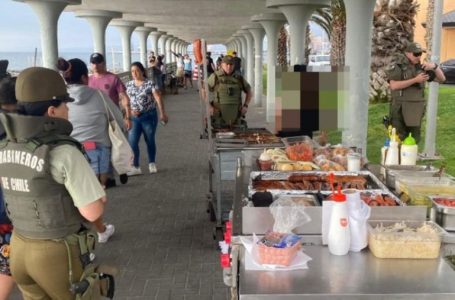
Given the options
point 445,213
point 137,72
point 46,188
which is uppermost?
point 137,72

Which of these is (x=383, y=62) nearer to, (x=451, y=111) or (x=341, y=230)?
(x=451, y=111)

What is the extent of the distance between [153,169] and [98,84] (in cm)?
Result: 242

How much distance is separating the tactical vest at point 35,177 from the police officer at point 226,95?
4662mm

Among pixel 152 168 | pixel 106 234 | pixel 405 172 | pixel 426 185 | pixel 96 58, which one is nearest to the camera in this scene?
pixel 426 185

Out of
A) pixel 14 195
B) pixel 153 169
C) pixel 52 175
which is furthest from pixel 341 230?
pixel 153 169

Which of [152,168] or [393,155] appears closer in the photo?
[393,155]

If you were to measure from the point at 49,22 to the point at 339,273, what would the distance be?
46.3 feet

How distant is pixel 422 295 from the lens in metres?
2.09

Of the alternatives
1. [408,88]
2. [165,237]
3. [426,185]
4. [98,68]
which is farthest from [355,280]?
[98,68]

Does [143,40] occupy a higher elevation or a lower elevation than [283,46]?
higher

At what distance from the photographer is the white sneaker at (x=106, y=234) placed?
5.60 metres

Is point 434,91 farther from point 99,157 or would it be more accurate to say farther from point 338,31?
point 338,31

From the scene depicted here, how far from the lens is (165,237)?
582cm

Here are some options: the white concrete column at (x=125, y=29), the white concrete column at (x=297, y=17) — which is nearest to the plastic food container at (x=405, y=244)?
the white concrete column at (x=297, y=17)
